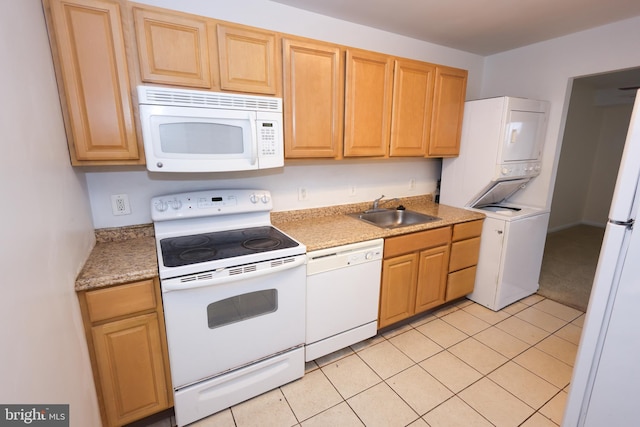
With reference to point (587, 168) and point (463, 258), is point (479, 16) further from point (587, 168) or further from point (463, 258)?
point (587, 168)

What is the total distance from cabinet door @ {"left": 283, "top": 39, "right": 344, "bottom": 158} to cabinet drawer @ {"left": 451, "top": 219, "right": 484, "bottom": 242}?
1.29m

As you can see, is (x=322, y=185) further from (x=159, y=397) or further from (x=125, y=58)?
(x=159, y=397)

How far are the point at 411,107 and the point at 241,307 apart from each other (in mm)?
1948

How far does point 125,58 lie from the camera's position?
142 cm

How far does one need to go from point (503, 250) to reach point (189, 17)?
9.33 feet

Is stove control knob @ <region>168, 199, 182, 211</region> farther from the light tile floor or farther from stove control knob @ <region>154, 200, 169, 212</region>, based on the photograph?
the light tile floor

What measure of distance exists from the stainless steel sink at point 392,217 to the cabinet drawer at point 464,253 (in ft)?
1.15

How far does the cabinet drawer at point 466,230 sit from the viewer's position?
250 cm

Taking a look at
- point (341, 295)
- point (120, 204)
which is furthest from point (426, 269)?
point (120, 204)

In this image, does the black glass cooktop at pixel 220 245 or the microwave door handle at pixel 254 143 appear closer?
the black glass cooktop at pixel 220 245

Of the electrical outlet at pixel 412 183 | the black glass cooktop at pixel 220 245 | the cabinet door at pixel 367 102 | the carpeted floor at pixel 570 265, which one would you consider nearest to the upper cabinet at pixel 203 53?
the cabinet door at pixel 367 102

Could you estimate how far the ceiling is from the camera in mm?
2039

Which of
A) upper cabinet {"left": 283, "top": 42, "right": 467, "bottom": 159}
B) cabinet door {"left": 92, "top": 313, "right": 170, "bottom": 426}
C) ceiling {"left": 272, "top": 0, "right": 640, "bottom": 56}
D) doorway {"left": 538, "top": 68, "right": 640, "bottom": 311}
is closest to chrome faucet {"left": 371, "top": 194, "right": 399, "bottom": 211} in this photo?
upper cabinet {"left": 283, "top": 42, "right": 467, "bottom": 159}

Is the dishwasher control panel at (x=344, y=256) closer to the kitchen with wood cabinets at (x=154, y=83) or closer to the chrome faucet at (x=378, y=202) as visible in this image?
the kitchen with wood cabinets at (x=154, y=83)
